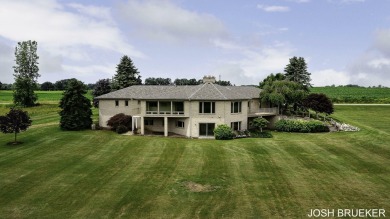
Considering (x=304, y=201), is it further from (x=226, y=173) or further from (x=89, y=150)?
(x=89, y=150)

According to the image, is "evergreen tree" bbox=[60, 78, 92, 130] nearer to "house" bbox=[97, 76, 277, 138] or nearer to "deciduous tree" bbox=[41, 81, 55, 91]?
"house" bbox=[97, 76, 277, 138]

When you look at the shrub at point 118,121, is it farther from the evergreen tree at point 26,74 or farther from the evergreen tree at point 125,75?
the evergreen tree at point 26,74

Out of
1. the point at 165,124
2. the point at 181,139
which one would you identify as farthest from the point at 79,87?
the point at 181,139

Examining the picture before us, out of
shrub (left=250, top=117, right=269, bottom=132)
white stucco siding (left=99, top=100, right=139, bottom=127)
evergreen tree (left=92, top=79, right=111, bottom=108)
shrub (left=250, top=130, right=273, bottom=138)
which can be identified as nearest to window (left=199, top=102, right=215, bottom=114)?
shrub (left=250, top=130, right=273, bottom=138)

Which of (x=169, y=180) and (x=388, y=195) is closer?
(x=388, y=195)

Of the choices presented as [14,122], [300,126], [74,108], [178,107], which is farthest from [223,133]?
[14,122]
